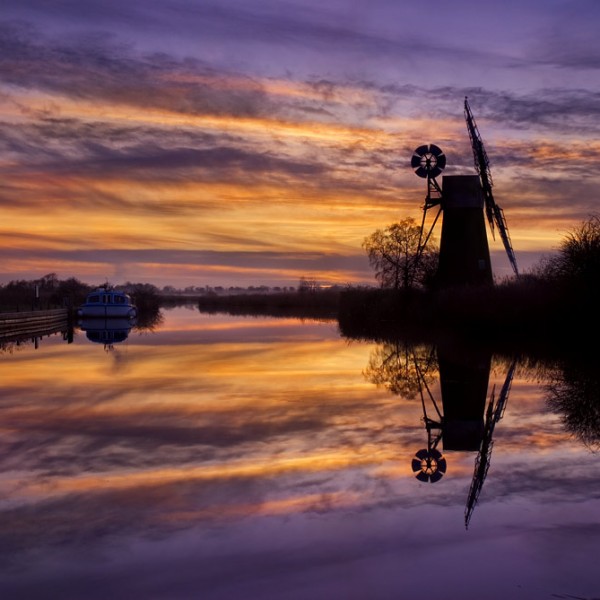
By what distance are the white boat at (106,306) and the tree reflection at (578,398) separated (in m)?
41.7

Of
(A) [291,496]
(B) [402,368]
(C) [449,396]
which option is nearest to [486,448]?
(A) [291,496]

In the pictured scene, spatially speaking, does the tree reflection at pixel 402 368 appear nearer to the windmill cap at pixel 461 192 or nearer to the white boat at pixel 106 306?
the windmill cap at pixel 461 192

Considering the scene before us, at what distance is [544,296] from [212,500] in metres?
23.5

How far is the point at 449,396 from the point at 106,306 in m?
45.1

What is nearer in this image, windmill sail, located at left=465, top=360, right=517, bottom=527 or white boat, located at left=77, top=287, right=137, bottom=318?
windmill sail, located at left=465, top=360, right=517, bottom=527

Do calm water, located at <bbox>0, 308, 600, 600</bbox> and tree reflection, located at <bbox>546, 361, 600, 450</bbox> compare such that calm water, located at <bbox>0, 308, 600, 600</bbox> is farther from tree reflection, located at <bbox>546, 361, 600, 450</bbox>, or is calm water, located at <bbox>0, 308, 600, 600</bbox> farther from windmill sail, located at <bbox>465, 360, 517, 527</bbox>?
tree reflection, located at <bbox>546, 361, 600, 450</bbox>

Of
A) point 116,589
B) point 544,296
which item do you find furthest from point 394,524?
point 544,296

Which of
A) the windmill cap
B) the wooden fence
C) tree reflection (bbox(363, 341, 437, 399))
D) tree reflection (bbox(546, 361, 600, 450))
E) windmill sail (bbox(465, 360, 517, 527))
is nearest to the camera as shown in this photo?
windmill sail (bbox(465, 360, 517, 527))

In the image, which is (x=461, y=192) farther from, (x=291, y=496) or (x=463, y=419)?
(x=291, y=496)

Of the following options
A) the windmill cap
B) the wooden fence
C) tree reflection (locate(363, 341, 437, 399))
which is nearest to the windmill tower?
the windmill cap

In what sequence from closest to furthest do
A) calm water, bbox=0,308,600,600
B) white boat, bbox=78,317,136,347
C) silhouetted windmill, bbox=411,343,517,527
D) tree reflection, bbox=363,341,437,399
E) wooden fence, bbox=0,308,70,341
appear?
calm water, bbox=0,308,600,600 < silhouetted windmill, bbox=411,343,517,527 < tree reflection, bbox=363,341,437,399 < white boat, bbox=78,317,136,347 < wooden fence, bbox=0,308,70,341

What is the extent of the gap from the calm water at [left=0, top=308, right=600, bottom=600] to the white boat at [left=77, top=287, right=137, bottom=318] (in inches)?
1618

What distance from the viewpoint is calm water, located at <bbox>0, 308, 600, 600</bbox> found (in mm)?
5379

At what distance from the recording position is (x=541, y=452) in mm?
9688
